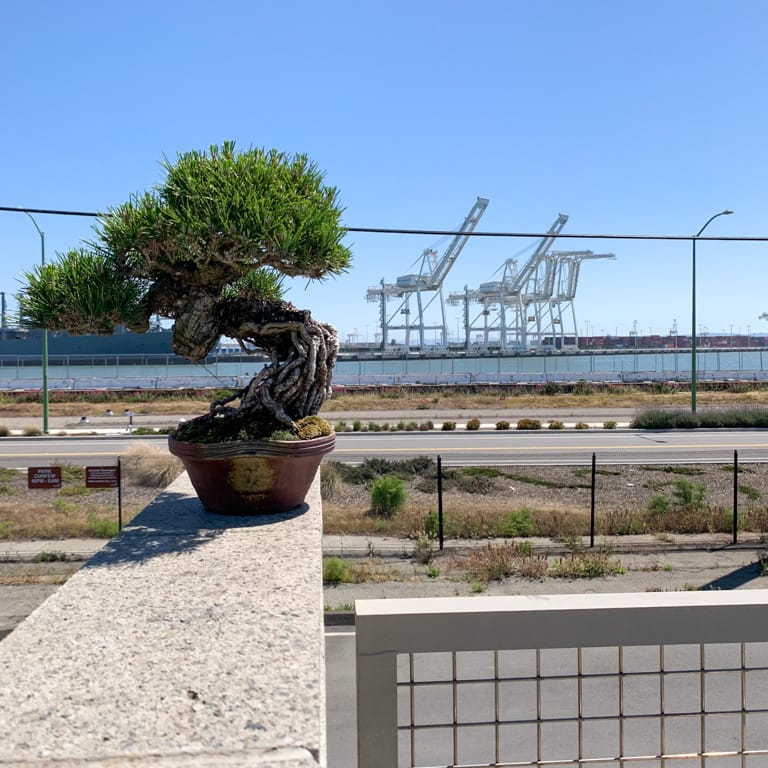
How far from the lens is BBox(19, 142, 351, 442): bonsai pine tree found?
4484 millimetres

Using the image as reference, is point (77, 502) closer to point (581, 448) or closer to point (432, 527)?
point (432, 527)

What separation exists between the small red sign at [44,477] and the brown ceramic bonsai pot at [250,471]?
8.09 metres

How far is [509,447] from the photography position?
22.4 meters

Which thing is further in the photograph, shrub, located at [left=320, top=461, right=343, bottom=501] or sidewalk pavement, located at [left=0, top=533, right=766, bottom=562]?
shrub, located at [left=320, top=461, right=343, bottom=501]

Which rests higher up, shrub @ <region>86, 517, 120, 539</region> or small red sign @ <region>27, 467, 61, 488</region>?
small red sign @ <region>27, 467, 61, 488</region>

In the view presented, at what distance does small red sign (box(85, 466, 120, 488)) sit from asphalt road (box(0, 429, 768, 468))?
838 centimetres

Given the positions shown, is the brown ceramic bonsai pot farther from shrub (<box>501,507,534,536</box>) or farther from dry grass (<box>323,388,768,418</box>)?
dry grass (<box>323,388,768,418</box>)

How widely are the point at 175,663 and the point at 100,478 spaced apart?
971 cm

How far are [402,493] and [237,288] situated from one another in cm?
828

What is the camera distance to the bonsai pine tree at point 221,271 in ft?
14.7

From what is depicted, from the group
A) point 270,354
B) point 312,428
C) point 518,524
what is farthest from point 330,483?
point 312,428

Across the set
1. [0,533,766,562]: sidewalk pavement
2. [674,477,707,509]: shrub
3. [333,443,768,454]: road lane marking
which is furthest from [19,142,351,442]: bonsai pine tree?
[333,443,768,454]: road lane marking

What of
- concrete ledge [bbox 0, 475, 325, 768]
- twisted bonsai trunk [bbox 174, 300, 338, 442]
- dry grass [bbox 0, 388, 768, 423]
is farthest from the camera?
dry grass [bbox 0, 388, 768, 423]

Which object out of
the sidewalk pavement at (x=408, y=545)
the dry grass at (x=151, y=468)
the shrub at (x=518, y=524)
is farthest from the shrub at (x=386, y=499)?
the dry grass at (x=151, y=468)
